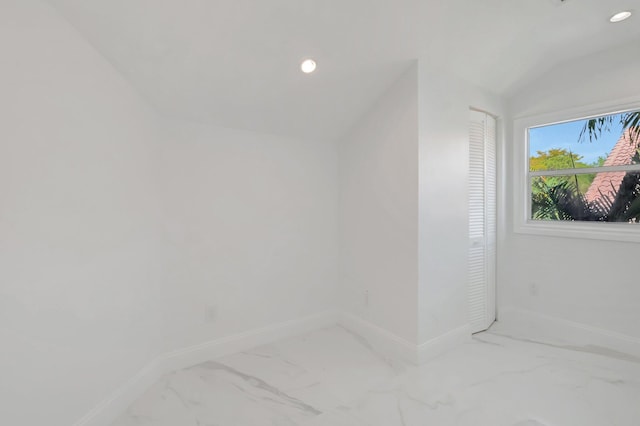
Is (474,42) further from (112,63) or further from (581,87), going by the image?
(112,63)

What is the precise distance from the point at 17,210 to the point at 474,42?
9.32 ft

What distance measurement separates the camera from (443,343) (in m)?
2.33

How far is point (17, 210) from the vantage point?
46.9 inches

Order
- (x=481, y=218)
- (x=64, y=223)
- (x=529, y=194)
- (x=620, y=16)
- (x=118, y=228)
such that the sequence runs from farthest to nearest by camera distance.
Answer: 1. (x=529, y=194)
2. (x=481, y=218)
3. (x=620, y=16)
4. (x=118, y=228)
5. (x=64, y=223)

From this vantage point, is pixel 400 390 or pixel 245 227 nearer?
pixel 400 390

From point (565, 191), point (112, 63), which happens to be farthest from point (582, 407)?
point (112, 63)

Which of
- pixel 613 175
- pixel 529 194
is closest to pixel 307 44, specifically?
pixel 529 194

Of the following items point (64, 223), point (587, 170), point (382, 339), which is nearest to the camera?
point (64, 223)

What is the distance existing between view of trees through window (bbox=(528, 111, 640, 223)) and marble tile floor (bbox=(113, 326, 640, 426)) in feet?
3.94

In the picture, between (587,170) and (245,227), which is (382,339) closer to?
(245,227)

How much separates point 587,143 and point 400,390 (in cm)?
271

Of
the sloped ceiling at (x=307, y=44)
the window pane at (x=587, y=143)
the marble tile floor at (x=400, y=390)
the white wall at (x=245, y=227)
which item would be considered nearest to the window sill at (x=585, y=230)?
the window pane at (x=587, y=143)

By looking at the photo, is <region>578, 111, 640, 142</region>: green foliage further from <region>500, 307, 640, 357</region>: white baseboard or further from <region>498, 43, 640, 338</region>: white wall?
<region>500, 307, 640, 357</region>: white baseboard

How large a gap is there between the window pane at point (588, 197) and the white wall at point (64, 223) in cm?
354
